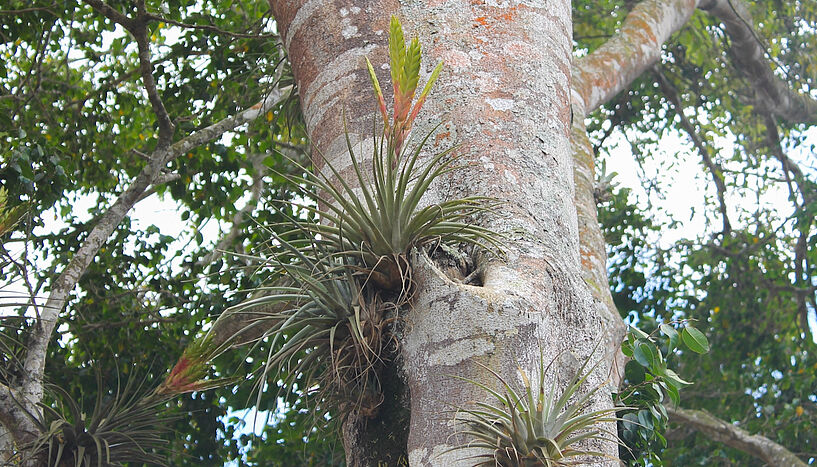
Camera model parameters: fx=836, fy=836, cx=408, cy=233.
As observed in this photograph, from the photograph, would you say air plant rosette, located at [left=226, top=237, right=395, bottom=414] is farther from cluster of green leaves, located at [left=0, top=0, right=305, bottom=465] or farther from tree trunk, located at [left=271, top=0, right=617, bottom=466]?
cluster of green leaves, located at [left=0, top=0, right=305, bottom=465]

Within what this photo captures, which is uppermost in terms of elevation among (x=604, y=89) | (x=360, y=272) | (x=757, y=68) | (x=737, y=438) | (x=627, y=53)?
(x=757, y=68)

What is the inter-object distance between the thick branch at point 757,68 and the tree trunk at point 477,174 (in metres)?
3.96

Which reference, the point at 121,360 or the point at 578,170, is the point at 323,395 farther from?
the point at 121,360

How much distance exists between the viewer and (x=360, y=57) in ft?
7.59

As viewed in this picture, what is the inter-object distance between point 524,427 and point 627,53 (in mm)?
3585

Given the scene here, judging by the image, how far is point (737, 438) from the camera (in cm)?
506

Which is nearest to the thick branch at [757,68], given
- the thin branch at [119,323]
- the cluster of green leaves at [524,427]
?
the thin branch at [119,323]

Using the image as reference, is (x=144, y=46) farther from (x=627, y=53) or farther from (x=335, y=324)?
(x=627, y=53)

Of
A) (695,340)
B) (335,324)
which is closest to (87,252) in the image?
(335,324)

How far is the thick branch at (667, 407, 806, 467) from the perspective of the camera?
16.1 ft

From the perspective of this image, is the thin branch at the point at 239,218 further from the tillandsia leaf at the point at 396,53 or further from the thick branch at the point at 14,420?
the tillandsia leaf at the point at 396,53

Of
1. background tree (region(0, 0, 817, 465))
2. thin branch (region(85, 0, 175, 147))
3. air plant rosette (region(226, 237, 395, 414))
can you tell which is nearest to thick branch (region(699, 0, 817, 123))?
background tree (region(0, 0, 817, 465))

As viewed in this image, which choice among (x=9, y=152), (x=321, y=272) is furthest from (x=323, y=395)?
(x=9, y=152)

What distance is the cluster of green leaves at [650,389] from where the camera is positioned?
8.01 feet
